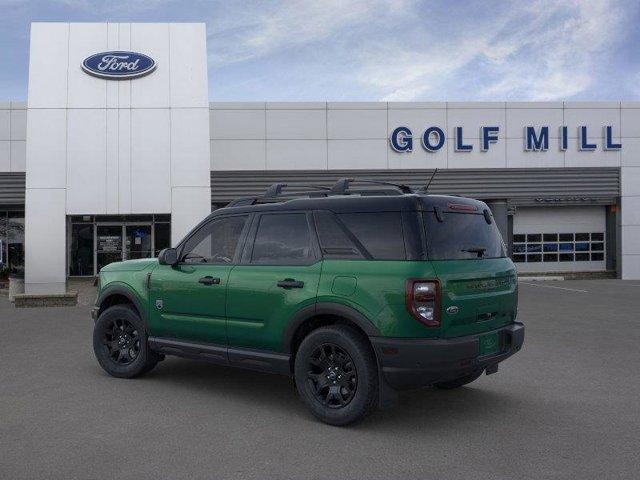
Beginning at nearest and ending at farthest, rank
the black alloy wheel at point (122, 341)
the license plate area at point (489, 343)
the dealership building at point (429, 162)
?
the license plate area at point (489, 343) → the black alloy wheel at point (122, 341) → the dealership building at point (429, 162)

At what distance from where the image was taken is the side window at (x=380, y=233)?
4906 millimetres

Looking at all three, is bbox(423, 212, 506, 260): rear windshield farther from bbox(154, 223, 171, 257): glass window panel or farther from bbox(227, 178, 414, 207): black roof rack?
bbox(154, 223, 171, 257): glass window panel

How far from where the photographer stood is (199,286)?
6078 millimetres

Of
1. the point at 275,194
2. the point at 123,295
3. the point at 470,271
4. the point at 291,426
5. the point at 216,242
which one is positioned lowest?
the point at 291,426

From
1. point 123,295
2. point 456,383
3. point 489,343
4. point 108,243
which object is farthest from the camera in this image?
point 108,243

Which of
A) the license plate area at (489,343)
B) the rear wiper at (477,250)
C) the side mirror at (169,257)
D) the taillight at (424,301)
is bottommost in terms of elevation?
the license plate area at (489,343)

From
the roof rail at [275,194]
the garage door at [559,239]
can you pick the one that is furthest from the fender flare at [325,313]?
the garage door at [559,239]

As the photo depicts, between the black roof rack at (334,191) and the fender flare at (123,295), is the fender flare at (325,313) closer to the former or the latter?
the black roof rack at (334,191)

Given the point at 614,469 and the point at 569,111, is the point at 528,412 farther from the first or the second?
the point at 569,111

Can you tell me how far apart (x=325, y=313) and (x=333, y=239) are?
2.09 feet

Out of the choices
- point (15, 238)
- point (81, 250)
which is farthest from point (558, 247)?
point (15, 238)

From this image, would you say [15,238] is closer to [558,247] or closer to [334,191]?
[558,247]

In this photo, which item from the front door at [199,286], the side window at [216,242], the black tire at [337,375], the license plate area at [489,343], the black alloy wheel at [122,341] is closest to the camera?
the black tire at [337,375]

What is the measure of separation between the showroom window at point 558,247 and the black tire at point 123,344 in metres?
21.2
